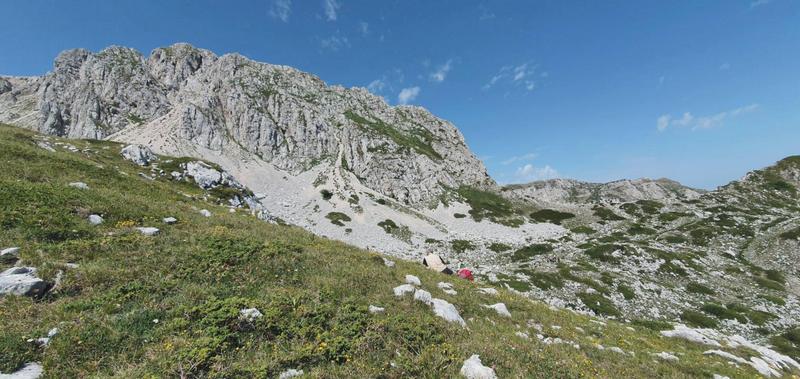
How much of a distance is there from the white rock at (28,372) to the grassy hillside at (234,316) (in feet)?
0.44

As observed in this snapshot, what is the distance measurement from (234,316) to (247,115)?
128059 mm

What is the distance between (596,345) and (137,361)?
14366mm

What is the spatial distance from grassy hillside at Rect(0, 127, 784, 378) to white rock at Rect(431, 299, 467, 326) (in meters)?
0.36

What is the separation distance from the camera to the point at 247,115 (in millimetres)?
120438

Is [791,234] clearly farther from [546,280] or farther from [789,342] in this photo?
[546,280]

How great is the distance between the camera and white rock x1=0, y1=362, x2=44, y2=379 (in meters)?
5.74

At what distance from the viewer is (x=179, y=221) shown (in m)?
16.1

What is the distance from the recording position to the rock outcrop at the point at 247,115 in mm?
115125

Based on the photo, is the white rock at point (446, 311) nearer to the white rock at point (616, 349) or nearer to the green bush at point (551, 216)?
the white rock at point (616, 349)

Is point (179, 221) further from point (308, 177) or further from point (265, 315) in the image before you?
point (308, 177)

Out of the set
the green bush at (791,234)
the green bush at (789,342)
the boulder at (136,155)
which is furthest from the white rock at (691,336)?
the green bush at (791,234)

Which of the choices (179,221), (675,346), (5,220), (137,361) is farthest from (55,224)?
(675,346)

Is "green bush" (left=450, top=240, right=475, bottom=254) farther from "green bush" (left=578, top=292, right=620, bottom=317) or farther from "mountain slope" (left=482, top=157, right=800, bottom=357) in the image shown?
"green bush" (left=578, top=292, right=620, bottom=317)

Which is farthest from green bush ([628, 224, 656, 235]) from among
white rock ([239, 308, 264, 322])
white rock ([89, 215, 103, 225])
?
white rock ([89, 215, 103, 225])
